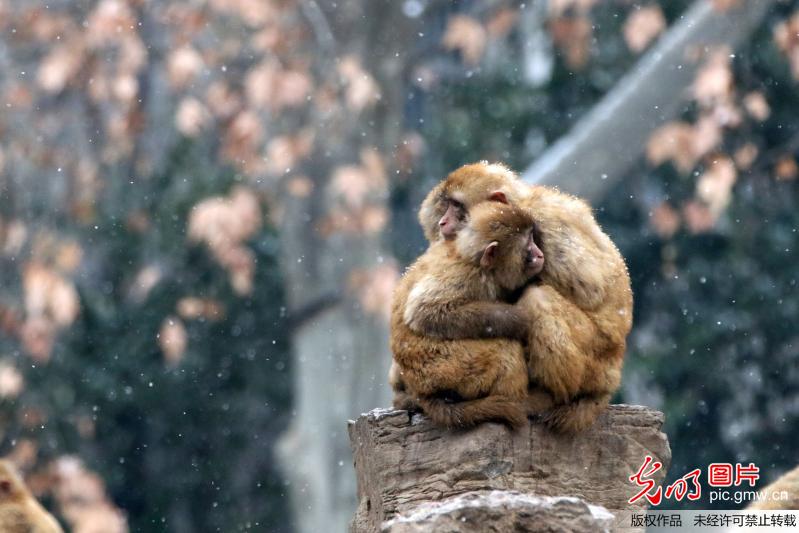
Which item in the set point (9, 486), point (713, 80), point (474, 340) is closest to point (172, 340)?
point (9, 486)

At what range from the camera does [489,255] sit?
349 centimetres

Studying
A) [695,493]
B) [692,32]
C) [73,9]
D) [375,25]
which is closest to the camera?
[695,493]

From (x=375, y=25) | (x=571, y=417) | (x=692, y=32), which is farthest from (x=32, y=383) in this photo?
(x=571, y=417)

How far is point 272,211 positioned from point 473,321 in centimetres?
475

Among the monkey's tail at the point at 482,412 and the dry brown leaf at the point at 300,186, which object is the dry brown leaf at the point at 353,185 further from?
the monkey's tail at the point at 482,412

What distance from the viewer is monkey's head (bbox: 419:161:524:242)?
385 centimetres

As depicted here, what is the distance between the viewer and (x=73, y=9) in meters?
8.33

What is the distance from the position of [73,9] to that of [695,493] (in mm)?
5297

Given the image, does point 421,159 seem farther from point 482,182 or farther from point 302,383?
point 482,182

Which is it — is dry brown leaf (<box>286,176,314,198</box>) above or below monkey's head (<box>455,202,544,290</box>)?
above

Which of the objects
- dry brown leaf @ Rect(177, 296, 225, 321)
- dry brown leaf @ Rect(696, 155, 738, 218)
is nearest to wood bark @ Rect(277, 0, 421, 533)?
dry brown leaf @ Rect(177, 296, 225, 321)

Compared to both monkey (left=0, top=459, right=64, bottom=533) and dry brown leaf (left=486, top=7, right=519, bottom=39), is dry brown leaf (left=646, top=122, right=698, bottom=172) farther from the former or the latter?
monkey (left=0, top=459, right=64, bottom=533)

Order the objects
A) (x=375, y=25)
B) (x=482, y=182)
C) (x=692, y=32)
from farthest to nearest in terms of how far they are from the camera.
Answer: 1. (x=375, y=25)
2. (x=692, y=32)
3. (x=482, y=182)

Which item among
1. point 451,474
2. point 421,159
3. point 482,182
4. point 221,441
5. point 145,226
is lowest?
point 451,474
